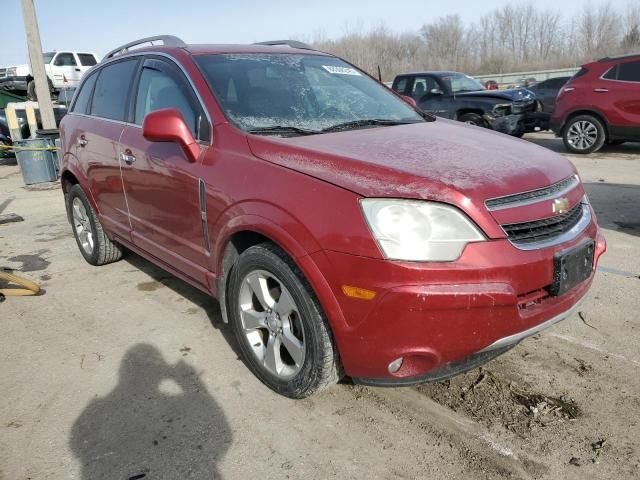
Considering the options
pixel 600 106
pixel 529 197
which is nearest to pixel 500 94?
pixel 600 106

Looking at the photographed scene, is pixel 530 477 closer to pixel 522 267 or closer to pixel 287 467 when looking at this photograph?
pixel 522 267

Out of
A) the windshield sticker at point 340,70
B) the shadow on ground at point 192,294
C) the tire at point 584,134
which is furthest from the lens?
the tire at point 584,134

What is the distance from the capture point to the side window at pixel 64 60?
20.6 m

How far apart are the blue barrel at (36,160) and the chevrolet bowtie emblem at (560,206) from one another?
9.27m

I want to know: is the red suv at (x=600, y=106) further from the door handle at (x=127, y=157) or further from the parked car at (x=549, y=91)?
the door handle at (x=127, y=157)

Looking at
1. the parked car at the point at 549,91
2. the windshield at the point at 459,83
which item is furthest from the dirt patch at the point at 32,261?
the parked car at the point at 549,91

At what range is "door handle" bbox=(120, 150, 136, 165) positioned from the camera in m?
3.53

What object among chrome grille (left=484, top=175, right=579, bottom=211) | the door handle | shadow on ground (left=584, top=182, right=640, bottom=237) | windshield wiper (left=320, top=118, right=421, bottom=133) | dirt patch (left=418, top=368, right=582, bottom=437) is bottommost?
shadow on ground (left=584, top=182, right=640, bottom=237)

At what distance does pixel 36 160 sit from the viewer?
9500 mm

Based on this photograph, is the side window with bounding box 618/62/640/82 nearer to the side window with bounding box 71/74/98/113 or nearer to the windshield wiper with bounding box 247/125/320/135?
the windshield wiper with bounding box 247/125/320/135

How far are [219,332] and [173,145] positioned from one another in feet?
4.02

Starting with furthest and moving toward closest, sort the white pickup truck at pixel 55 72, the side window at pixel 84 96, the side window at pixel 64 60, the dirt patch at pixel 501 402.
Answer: the side window at pixel 64 60 → the white pickup truck at pixel 55 72 → the side window at pixel 84 96 → the dirt patch at pixel 501 402

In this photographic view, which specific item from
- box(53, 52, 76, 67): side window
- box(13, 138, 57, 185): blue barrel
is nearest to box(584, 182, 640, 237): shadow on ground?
box(13, 138, 57, 185): blue barrel

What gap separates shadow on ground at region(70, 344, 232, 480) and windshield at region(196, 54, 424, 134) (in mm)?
1456
